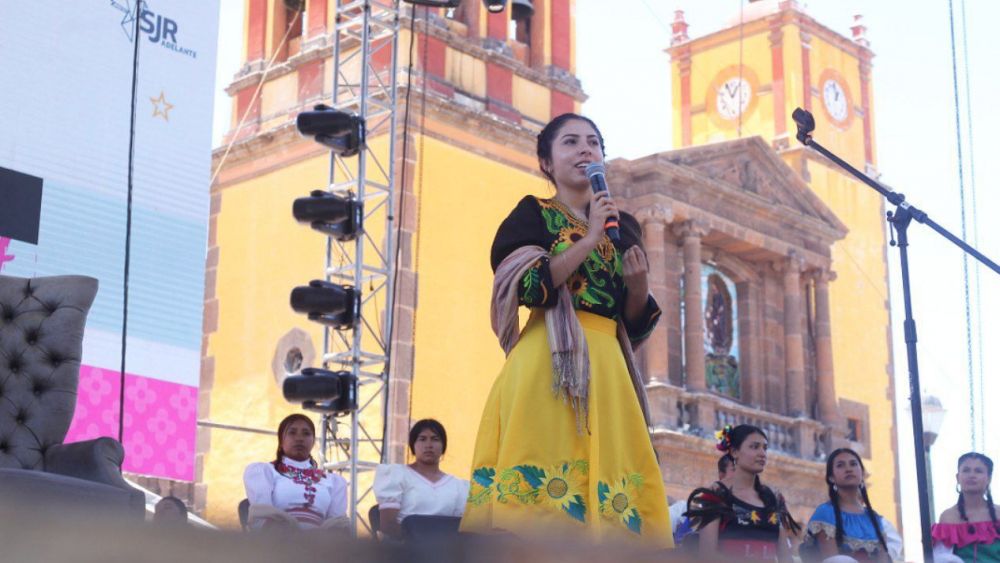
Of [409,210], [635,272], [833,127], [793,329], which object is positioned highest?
[833,127]

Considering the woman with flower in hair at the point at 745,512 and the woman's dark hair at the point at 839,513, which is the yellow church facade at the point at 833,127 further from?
the woman with flower in hair at the point at 745,512

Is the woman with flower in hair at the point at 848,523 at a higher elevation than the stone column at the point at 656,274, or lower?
lower

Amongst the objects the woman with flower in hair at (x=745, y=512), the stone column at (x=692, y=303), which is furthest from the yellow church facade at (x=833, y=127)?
the woman with flower in hair at (x=745, y=512)

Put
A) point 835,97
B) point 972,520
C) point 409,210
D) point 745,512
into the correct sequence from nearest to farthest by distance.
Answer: point 745,512 < point 972,520 < point 409,210 < point 835,97

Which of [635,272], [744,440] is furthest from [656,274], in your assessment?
[635,272]

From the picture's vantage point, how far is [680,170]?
16.5 meters

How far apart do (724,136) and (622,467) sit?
18.1 metres

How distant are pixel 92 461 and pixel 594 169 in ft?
5.50

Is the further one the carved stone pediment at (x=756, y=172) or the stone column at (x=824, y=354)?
the stone column at (x=824, y=354)

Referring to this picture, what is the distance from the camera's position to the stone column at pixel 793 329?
18.1 meters

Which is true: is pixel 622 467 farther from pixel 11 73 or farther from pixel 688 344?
pixel 688 344

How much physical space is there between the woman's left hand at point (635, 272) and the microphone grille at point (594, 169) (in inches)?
7.1

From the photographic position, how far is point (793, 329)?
1817 centimetres

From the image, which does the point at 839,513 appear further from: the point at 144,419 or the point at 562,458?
the point at 144,419
